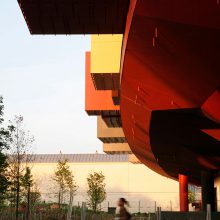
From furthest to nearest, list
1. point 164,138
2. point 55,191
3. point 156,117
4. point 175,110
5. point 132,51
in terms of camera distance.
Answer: point 55,191 → point 164,138 → point 156,117 → point 175,110 → point 132,51

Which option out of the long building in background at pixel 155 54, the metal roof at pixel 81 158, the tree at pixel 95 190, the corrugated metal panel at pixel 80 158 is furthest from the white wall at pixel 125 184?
the long building in background at pixel 155 54

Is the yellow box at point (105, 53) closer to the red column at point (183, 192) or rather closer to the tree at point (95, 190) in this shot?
the red column at point (183, 192)

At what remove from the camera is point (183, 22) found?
36.3 feet

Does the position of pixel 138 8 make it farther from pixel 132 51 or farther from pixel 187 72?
pixel 187 72

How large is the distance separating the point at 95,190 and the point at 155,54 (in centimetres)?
5926

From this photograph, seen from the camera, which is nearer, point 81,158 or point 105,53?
point 105,53

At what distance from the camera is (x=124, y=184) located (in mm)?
77750

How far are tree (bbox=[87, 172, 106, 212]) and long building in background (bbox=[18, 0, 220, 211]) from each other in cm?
4515

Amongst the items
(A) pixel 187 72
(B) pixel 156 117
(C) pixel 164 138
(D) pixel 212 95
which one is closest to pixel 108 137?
(C) pixel 164 138

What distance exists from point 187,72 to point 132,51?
2.15m

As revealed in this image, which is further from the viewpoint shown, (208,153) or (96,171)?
(96,171)

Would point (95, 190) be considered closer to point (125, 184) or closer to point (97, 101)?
point (125, 184)

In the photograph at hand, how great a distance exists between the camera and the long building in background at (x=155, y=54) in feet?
36.1

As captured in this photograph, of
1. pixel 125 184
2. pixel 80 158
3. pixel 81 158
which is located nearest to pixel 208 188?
pixel 125 184
